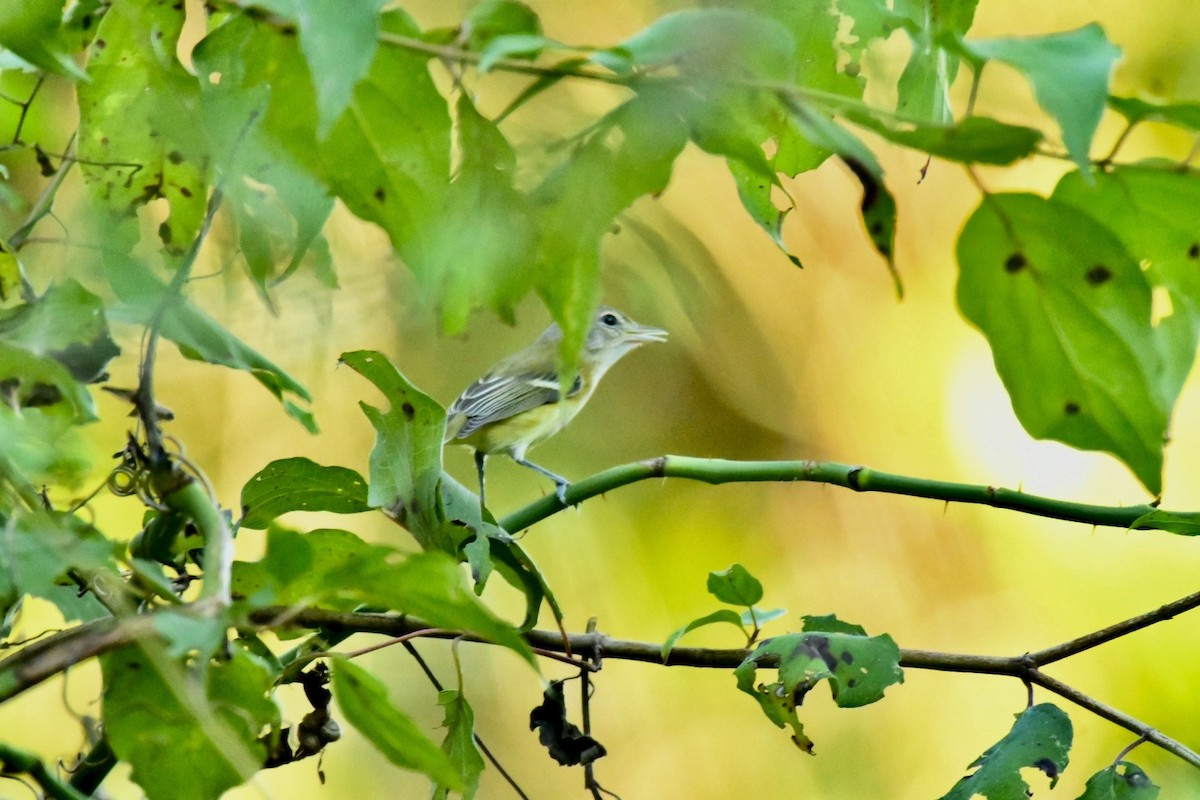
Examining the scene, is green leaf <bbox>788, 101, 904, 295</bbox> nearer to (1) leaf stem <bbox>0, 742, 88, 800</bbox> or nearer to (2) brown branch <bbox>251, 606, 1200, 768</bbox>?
(2) brown branch <bbox>251, 606, 1200, 768</bbox>

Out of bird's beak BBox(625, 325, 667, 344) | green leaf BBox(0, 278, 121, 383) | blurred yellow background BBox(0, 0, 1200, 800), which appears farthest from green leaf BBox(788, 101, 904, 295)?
bird's beak BBox(625, 325, 667, 344)

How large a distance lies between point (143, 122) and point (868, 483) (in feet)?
1.63

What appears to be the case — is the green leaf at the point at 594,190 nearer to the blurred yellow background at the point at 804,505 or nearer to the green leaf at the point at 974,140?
the green leaf at the point at 974,140

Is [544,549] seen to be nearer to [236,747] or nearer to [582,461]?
[582,461]

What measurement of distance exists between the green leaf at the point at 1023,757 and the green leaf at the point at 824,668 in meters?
0.08

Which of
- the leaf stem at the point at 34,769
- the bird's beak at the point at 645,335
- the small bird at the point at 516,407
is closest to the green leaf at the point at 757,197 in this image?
the leaf stem at the point at 34,769

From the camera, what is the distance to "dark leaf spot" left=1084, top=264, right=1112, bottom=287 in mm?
484

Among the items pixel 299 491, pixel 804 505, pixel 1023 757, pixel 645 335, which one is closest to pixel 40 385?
pixel 299 491

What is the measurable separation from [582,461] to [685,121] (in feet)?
8.16

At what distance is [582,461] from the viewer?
2.94 m

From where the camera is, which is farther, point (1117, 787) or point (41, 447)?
point (1117, 787)

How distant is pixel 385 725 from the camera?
506mm

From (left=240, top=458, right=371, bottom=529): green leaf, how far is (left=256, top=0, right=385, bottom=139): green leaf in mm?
366

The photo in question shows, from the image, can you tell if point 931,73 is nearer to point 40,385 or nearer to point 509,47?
point 509,47
